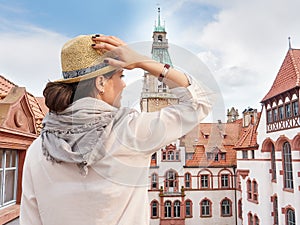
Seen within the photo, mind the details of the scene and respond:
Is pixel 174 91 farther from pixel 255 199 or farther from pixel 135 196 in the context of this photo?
pixel 255 199

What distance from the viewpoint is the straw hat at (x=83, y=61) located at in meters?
0.38

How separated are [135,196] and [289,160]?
600cm

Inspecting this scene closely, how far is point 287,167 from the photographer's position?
5.62 metres

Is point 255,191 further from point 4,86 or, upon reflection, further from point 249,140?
point 4,86

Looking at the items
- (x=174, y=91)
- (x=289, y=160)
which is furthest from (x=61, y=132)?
(x=289, y=160)

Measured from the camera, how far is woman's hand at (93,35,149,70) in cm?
37

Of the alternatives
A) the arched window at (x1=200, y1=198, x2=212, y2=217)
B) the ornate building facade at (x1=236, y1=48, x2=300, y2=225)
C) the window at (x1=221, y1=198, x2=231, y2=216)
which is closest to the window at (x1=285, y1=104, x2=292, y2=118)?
the ornate building facade at (x1=236, y1=48, x2=300, y2=225)

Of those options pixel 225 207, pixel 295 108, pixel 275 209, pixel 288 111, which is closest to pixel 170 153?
pixel 295 108

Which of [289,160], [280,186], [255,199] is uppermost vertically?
[289,160]

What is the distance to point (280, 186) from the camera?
577 cm

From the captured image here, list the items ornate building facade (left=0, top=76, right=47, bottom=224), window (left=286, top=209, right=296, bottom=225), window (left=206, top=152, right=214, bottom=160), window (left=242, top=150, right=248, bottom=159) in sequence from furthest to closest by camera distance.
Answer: window (left=242, top=150, right=248, bottom=159) < window (left=286, top=209, right=296, bottom=225) < ornate building facade (left=0, top=76, right=47, bottom=224) < window (left=206, top=152, right=214, bottom=160)

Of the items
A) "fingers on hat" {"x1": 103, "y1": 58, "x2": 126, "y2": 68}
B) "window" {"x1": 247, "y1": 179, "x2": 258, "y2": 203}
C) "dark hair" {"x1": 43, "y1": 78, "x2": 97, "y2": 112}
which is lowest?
"window" {"x1": 247, "y1": 179, "x2": 258, "y2": 203}

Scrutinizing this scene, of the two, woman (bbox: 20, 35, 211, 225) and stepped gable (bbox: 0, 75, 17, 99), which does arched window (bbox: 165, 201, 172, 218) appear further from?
woman (bbox: 20, 35, 211, 225)

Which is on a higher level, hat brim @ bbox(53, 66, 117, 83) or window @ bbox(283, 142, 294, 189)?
hat brim @ bbox(53, 66, 117, 83)
